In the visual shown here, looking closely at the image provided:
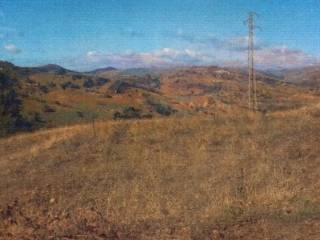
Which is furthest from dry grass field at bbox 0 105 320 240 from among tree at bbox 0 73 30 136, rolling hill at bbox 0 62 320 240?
tree at bbox 0 73 30 136

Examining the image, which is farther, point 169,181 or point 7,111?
point 7,111

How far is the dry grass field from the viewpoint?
10.3m

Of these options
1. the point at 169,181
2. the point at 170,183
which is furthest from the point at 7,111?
the point at 170,183

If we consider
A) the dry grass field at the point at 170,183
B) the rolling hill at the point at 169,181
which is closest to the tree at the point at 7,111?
the rolling hill at the point at 169,181

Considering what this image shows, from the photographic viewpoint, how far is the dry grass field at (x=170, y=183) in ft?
33.9

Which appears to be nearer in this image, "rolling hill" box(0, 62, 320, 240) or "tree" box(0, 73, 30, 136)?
"rolling hill" box(0, 62, 320, 240)

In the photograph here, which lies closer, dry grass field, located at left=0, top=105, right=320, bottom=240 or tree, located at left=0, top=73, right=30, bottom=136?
dry grass field, located at left=0, top=105, right=320, bottom=240

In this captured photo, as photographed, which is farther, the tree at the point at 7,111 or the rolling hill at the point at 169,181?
the tree at the point at 7,111

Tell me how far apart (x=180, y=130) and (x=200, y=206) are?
11191 mm

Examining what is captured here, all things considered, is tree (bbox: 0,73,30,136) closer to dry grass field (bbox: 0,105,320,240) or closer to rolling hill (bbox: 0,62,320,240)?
rolling hill (bbox: 0,62,320,240)

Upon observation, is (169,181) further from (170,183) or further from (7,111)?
(7,111)

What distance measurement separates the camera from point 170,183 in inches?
564

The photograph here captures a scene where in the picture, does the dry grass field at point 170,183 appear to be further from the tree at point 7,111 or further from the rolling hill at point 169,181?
the tree at point 7,111

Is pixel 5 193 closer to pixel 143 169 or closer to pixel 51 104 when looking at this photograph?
pixel 143 169
